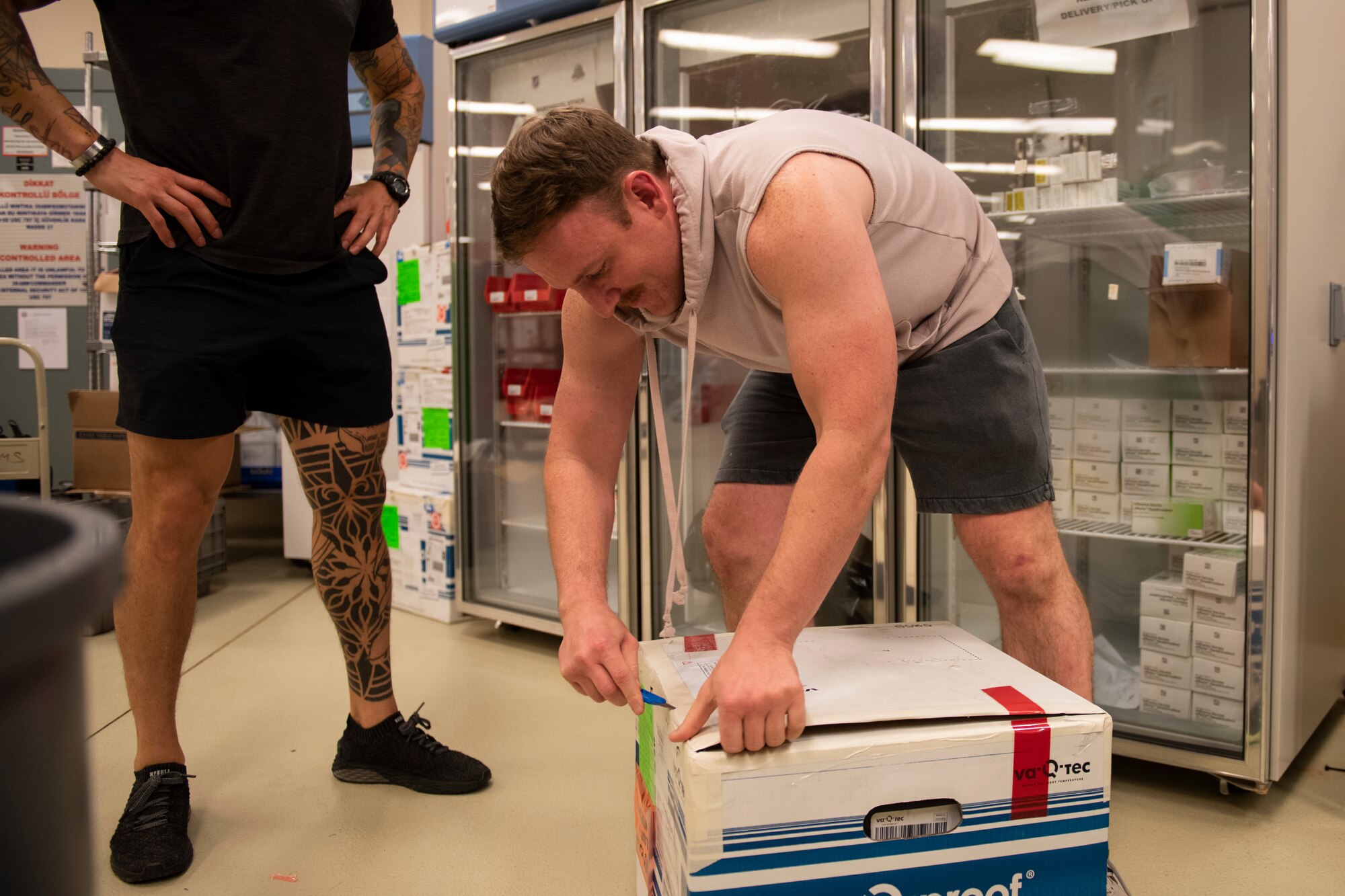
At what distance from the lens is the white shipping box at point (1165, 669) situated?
6.72ft

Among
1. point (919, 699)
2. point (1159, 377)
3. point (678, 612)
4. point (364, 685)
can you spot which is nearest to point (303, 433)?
A: point (364, 685)

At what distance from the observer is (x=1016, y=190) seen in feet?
7.51

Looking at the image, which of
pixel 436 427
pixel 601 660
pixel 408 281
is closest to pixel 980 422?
pixel 601 660

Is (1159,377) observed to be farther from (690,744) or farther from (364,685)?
(364,685)

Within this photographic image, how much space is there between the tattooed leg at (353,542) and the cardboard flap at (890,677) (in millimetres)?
768

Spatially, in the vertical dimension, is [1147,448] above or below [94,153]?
below

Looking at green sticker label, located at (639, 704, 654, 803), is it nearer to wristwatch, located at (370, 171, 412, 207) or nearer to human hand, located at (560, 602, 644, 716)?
Answer: human hand, located at (560, 602, 644, 716)

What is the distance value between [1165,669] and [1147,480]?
44 centimetres

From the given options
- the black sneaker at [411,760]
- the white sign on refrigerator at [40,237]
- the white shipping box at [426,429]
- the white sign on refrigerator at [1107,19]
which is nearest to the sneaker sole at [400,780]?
the black sneaker at [411,760]

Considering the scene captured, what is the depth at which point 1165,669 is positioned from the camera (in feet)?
6.83

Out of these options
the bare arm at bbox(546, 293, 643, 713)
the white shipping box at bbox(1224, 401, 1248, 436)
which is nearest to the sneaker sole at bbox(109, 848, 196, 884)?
the bare arm at bbox(546, 293, 643, 713)

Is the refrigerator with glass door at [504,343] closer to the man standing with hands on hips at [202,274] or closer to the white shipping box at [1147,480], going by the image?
the man standing with hands on hips at [202,274]

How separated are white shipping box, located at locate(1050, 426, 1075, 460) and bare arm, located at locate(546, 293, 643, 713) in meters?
1.32

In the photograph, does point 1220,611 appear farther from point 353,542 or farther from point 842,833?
point 353,542
